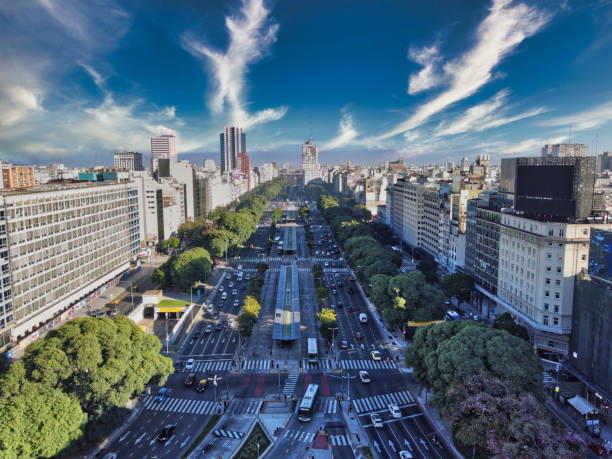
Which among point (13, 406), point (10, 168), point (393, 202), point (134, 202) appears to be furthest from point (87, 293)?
point (10, 168)

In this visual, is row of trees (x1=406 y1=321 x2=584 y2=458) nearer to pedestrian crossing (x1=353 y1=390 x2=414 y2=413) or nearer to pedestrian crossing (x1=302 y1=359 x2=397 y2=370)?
pedestrian crossing (x1=353 y1=390 x2=414 y2=413)

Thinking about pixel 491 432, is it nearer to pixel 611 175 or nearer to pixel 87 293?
pixel 87 293

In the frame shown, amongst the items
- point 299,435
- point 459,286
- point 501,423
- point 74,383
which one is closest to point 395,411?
point 299,435

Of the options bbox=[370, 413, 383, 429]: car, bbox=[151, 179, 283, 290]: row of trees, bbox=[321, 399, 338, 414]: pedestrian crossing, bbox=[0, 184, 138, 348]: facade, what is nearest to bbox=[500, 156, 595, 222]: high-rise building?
bbox=[370, 413, 383, 429]: car

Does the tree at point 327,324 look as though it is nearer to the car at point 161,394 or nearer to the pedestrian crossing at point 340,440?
the pedestrian crossing at point 340,440

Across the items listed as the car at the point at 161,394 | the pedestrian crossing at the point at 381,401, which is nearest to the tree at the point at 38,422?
the car at the point at 161,394

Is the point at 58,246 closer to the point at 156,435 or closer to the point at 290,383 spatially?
the point at 156,435
